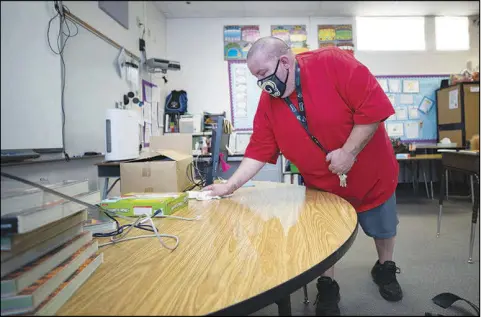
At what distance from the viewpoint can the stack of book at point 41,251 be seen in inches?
11.4

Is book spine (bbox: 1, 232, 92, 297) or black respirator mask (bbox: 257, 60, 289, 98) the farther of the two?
black respirator mask (bbox: 257, 60, 289, 98)

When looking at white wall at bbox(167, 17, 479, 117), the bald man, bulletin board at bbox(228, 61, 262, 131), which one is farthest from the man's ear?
bulletin board at bbox(228, 61, 262, 131)

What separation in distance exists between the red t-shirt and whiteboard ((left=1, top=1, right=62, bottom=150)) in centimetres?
79

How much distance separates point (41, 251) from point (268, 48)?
821mm

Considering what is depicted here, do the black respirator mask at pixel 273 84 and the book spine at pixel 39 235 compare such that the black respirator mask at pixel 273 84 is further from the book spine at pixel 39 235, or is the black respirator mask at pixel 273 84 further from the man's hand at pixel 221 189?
the book spine at pixel 39 235

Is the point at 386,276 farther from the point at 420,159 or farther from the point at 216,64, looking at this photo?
the point at 216,64

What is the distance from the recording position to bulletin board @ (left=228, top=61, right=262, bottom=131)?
4340 mm

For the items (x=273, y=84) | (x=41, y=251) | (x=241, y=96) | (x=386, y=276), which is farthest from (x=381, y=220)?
(x=241, y=96)

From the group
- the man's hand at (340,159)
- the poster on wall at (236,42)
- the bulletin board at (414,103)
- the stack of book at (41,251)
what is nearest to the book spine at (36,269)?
the stack of book at (41,251)

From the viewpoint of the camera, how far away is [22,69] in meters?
0.34

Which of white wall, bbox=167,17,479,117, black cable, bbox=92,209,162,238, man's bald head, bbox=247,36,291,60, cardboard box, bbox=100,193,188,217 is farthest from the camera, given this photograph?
white wall, bbox=167,17,479,117

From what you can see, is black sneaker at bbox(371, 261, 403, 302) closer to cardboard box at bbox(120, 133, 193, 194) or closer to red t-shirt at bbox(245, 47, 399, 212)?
red t-shirt at bbox(245, 47, 399, 212)

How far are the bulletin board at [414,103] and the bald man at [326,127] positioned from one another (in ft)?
12.5

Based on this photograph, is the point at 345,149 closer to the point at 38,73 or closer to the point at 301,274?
the point at 301,274
